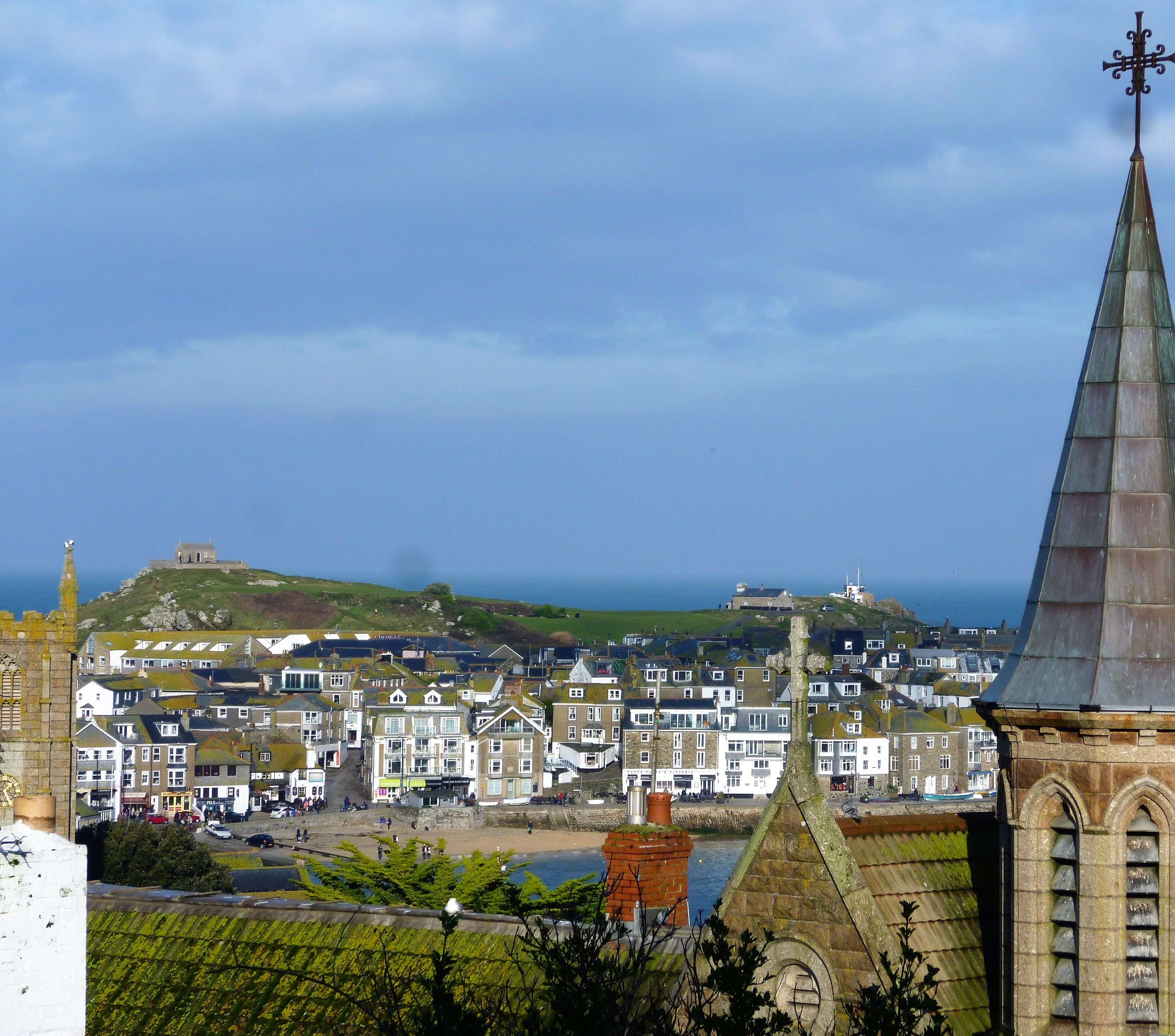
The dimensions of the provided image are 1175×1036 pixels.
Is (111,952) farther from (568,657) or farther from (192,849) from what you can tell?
(568,657)

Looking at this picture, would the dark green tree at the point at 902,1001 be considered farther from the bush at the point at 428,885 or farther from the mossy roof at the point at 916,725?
the mossy roof at the point at 916,725

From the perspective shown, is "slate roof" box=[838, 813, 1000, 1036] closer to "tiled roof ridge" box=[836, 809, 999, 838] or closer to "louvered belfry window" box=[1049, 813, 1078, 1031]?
"tiled roof ridge" box=[836, 809, 999, 838]

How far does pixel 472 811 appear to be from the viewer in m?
108

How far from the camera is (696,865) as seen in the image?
8969 centimetres

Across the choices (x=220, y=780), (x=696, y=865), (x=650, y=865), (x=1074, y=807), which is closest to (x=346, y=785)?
(x=220, y=780)

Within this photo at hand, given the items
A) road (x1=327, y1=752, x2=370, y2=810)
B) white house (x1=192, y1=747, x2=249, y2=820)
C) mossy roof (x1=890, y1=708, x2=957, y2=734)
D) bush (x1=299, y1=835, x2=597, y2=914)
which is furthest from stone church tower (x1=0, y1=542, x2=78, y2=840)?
mossy roof (x1=890, y1=708, x2=957, y2=734)

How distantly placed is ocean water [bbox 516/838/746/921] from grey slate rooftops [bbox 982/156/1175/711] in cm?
6302

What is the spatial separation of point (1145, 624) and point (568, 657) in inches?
6034

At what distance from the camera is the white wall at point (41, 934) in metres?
10.1

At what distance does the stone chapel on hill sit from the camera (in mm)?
10414

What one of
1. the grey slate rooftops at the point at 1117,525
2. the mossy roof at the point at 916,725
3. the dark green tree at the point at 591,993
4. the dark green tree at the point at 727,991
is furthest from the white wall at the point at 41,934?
the mossy roof at the point at 916,725

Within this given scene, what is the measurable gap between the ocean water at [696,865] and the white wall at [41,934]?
6358 cm

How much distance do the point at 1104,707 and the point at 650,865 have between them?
320 inches

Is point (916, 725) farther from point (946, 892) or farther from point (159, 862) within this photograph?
point (946, 892)
